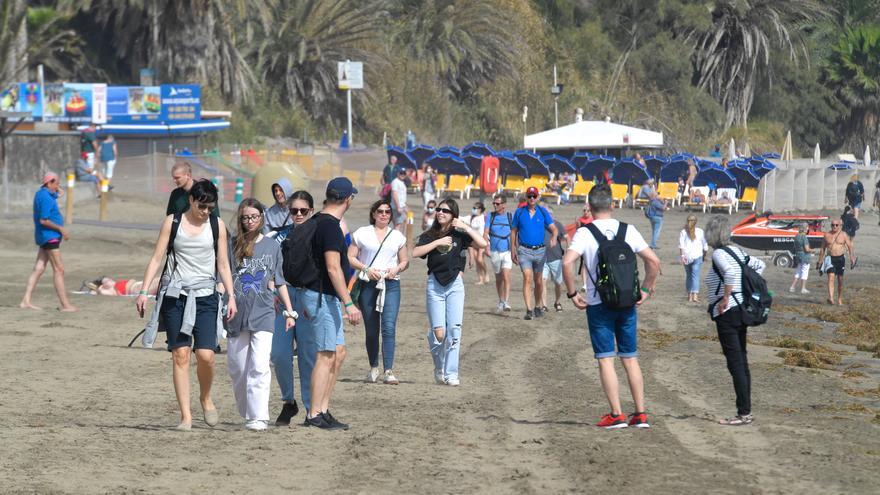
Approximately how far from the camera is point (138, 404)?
32.8ft

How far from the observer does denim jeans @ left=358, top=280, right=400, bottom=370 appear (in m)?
11.2

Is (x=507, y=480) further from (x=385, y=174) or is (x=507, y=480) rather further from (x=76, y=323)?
(x=385, y=174)

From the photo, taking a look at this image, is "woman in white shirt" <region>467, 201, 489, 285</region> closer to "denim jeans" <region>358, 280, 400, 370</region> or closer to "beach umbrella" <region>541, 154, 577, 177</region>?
"denim jeans" <region>358, 280, 400, 370</region>

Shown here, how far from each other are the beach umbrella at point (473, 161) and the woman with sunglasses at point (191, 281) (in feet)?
111

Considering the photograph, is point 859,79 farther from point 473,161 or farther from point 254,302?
point 254,302

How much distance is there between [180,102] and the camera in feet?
136

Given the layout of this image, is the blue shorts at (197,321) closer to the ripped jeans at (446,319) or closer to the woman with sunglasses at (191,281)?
the woman with sunglasses at (191,281)

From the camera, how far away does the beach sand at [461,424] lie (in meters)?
7.43

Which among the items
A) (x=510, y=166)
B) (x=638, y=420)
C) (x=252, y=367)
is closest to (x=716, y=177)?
(x=510, y=166)

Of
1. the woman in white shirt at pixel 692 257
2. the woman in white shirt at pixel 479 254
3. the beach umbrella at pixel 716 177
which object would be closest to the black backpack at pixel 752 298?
the woman in white shirt at pixel 692 257

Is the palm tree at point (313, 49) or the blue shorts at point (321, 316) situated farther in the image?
the palm tree at point (313, 49)

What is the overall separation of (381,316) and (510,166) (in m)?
31.4

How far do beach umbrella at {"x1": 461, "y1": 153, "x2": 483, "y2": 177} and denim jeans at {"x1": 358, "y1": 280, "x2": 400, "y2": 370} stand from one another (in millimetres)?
31051

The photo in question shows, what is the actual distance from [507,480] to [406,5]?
58.3 meters
